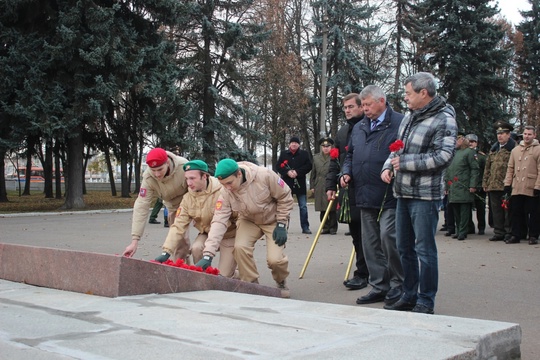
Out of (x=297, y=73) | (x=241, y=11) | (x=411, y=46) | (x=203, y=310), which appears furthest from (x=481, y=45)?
(x=203, y=310)

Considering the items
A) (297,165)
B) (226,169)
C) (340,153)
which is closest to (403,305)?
(226,169)

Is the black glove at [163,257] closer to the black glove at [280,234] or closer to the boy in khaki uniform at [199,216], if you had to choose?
the boy in khaki uniform at [199,216]

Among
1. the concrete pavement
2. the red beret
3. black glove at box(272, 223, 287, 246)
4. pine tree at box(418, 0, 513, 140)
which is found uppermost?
pine tree at box(418, 0, 513, 140)

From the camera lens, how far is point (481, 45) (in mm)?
34125

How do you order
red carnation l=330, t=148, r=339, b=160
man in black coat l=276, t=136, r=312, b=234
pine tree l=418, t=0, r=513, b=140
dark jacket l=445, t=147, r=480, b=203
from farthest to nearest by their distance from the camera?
pine tree l=418, t=0, r=513, b=140
man in black coat l=276, t=136, r=312, b=234
dark jacket l=445, t=147, r=480, b=203
red carnation l=330, t=148, r=339, b=160

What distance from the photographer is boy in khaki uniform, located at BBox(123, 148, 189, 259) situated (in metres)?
6.94

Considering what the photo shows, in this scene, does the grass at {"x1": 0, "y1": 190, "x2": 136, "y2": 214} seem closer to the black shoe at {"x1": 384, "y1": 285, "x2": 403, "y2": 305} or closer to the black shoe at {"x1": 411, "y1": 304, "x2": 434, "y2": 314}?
the black shoe at {"x1": 384, "y1": 285, "x2": 403, "y2": 305}

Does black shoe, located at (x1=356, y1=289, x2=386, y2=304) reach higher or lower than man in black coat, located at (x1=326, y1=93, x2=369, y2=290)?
lower

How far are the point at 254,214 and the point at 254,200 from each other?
0.19 m

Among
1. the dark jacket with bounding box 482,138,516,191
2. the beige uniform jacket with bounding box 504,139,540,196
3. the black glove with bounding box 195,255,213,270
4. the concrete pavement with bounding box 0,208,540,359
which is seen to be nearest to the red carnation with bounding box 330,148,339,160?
the concrete pavement with bounding box 0,208,540,359

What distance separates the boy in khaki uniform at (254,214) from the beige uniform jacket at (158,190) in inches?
28.8

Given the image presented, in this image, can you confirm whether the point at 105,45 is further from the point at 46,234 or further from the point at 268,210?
the point at 268,210

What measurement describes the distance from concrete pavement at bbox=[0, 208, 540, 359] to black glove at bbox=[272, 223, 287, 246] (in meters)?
0.71

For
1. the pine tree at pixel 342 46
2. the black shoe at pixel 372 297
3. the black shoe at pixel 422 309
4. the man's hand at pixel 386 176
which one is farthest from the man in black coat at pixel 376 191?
the pine tree at pixel 342 46
